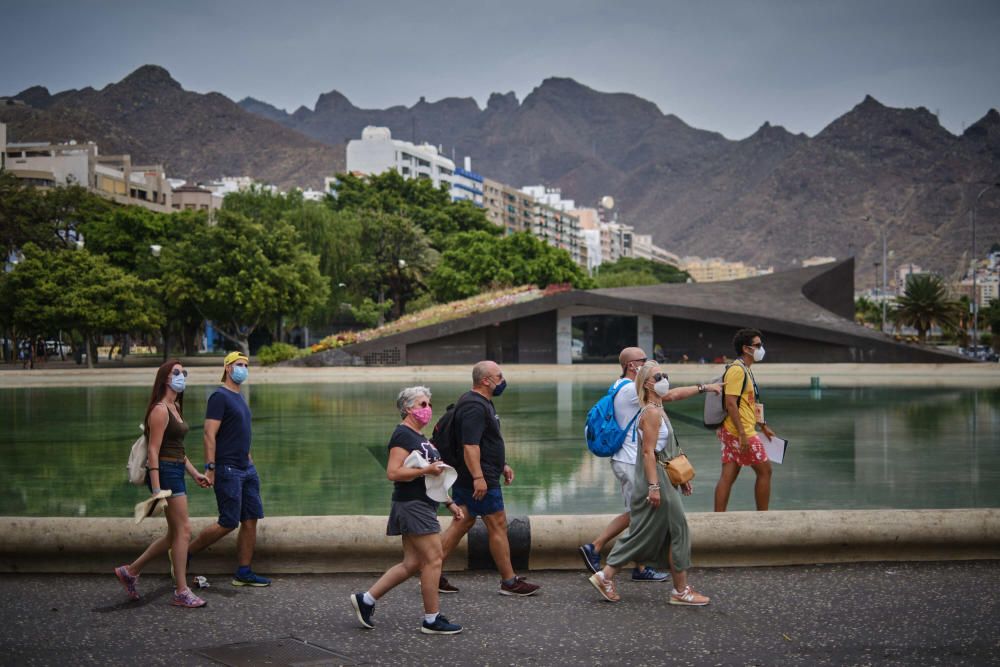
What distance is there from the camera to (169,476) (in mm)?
6246

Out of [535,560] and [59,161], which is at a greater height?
[59,161]

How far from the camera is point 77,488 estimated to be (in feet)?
34.4

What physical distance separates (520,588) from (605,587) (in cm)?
50

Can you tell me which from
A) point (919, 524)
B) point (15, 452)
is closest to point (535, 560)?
point (919, 524)

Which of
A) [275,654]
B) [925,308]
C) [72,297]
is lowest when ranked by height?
[275,654]

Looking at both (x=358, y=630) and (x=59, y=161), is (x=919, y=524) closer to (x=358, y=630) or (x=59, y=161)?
(x=358, y=630)

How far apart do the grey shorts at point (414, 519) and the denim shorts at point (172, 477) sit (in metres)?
1.40

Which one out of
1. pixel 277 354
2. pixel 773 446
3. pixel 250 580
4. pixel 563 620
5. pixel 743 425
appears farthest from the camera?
pixel 277 354

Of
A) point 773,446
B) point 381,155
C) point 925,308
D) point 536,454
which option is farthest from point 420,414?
point 381,155

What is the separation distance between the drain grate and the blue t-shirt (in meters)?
1.41

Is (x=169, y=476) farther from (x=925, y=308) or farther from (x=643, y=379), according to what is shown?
(x=925, y=308)

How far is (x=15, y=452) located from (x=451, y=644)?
10411 millimetres

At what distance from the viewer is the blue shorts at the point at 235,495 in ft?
20.8

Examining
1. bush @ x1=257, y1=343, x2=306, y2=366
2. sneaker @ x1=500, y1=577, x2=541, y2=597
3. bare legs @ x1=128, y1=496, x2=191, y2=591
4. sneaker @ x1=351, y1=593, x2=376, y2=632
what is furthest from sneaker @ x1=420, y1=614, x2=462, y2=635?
bush @ x1=257, y1=343, x2=306, y2=366
